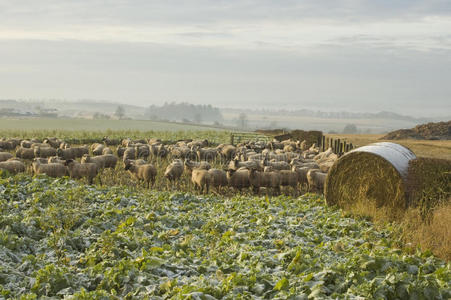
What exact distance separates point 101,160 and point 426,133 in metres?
57.6

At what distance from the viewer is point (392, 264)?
8.77m

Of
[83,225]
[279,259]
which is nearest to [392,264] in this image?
[279,259]

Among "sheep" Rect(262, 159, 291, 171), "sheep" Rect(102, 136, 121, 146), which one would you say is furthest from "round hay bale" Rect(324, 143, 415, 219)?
"sheep" Rect(102, 136, 121, 146)

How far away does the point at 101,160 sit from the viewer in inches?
931

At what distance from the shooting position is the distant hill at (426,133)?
66119 mm

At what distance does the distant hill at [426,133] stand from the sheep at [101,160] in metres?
51.6

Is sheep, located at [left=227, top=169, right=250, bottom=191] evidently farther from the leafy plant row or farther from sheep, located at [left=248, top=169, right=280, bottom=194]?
the leafy plant row

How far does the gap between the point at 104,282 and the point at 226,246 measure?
10.5ft

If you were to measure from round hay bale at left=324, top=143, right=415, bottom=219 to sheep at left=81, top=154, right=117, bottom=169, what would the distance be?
1302 cm

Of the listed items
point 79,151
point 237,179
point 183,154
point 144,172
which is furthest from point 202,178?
point 79,151

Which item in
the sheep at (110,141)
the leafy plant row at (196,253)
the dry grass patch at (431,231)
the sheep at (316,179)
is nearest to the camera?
the leafy plant row at (196,253)

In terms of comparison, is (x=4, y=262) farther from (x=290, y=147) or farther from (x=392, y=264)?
(x=290, y=147)

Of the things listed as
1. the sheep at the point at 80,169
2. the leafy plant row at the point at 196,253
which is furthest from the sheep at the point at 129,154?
the leafy plant row at the point at 196,253

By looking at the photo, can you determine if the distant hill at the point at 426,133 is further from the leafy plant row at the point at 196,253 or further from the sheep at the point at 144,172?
the leafy plant row at the point at 196,253
